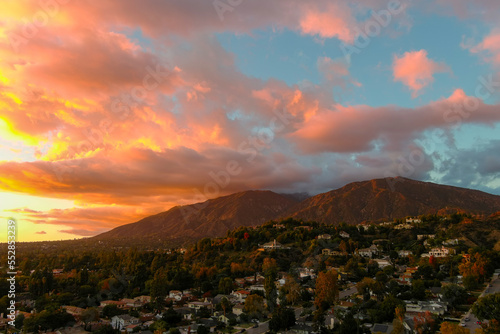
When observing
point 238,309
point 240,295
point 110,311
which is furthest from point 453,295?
point 110,311

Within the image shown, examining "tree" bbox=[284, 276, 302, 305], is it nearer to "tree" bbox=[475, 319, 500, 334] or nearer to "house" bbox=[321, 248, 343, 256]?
"tree" bbox=[475, 319, 500, 334]

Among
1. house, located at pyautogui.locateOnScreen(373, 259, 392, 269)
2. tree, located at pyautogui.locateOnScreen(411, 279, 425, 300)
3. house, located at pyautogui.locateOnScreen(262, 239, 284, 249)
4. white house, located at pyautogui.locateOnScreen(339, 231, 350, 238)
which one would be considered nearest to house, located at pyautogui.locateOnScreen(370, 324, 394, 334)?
tree, located at pyautogui.locateOnScreen(411, 279, 425, 300)

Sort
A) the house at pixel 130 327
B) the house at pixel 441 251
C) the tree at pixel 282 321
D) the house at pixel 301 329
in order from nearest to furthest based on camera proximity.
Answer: the house at pixel 301 329
the tree at pixel 282 321
the house at pixel 130 327
the house at pixel 441 251

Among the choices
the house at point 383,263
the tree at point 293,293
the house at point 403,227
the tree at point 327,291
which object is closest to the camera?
the tree at point 327,291

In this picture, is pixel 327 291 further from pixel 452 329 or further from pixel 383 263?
pixel 383 263

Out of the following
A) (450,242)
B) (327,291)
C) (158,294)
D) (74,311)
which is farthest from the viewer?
(450,242)

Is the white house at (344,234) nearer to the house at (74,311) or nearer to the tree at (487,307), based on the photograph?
the tree at (487,307)

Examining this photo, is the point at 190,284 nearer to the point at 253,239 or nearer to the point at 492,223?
the point at 253,239

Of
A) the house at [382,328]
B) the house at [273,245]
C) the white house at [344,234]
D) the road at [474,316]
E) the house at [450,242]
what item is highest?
the white house at [344,234]

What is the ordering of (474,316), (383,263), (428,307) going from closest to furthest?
(474,316), (428,307), (383,263)

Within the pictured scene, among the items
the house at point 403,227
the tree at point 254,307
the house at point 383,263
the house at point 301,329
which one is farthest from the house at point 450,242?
the house at point 301,329

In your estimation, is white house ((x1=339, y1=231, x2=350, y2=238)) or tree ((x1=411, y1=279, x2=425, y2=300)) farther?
white house ((x1=339, y1=231, x2=350, y2=238))
